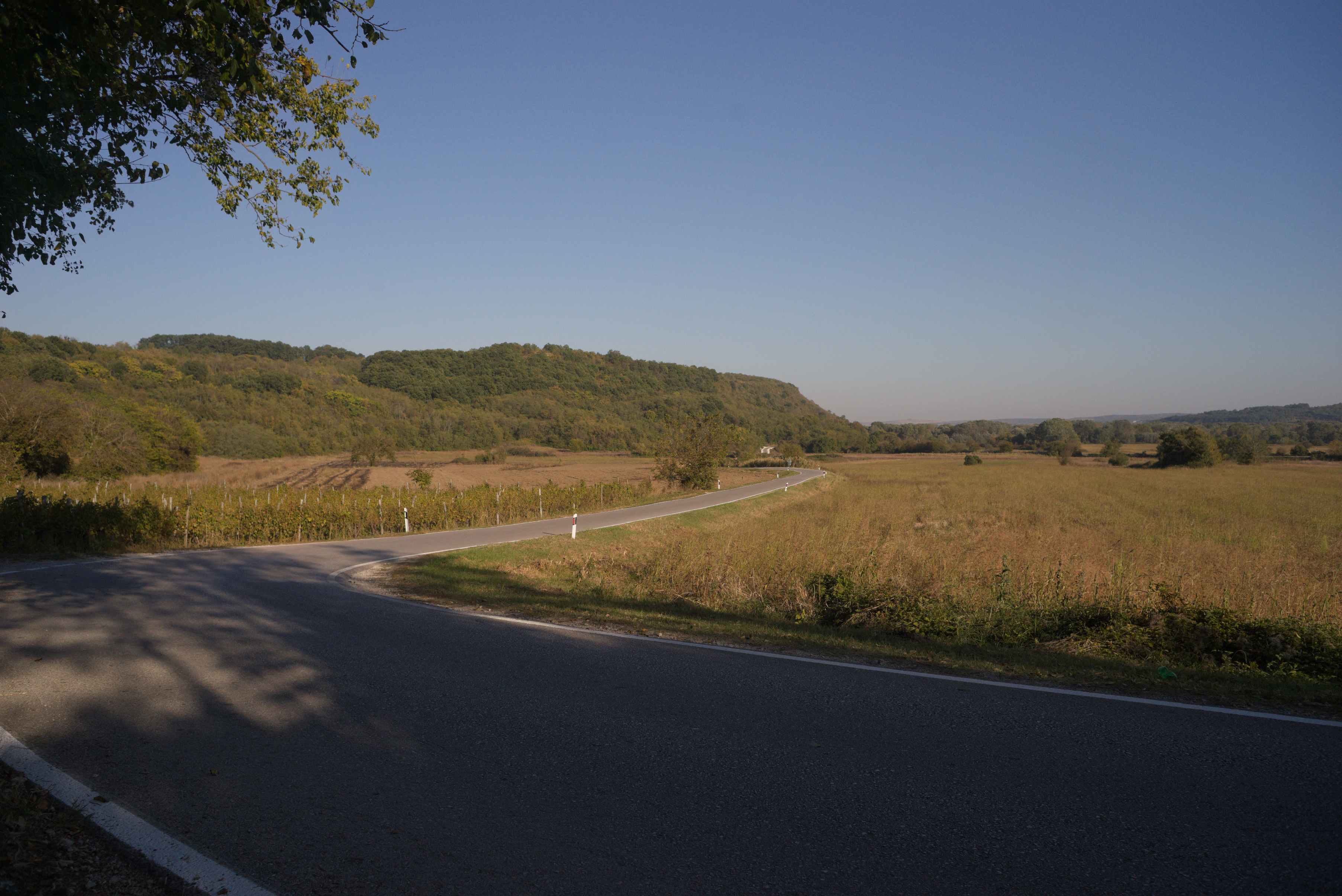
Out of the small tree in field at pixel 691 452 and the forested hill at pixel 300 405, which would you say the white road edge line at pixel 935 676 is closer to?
the small tree in field at pixel 691 452

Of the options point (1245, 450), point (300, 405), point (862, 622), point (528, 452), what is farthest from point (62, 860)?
point (300, 405)

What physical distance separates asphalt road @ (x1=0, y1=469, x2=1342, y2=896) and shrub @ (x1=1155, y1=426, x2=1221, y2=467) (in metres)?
76.8

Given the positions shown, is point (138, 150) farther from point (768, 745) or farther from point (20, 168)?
point (768, 745)

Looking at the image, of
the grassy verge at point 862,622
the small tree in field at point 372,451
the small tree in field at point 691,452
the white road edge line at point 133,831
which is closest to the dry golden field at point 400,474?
the small tree in field at point 372,451

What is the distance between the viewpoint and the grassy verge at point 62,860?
3025mm

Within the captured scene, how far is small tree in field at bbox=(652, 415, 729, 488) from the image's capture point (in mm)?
43875

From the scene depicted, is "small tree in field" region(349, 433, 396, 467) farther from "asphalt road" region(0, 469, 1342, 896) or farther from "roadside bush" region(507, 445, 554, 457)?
"asphalt road" region(0, 469, 1342, 896)

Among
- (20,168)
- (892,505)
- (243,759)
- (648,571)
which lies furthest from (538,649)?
(892,505)

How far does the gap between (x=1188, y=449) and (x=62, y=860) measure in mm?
82916

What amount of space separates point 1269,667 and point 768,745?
5.70 m

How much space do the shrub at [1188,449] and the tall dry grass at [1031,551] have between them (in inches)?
943

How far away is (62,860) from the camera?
322cm

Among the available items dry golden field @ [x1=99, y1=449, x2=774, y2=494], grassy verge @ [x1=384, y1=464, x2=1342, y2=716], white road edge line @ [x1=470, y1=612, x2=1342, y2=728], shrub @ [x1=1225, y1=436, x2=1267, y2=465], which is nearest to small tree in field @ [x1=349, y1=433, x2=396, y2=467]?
dry golden field @ [x1=99, y1=449, x2=774, y2=494]

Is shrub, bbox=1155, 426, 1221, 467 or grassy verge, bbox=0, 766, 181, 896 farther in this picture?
shrub, bbox=1155, 426, 1221, 467
